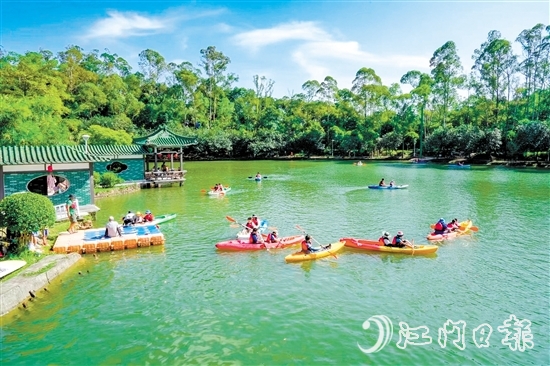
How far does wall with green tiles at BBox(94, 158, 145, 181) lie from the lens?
33281 mm

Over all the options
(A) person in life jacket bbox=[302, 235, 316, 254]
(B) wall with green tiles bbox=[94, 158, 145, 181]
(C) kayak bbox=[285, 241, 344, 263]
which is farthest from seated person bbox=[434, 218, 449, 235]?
(B) wall with green tiles bbox=[94, 158, 145, 181]

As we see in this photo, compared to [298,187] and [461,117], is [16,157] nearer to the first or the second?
[298,187]

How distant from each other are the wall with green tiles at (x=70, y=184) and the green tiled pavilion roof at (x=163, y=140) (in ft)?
46.2

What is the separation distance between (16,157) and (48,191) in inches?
87.1

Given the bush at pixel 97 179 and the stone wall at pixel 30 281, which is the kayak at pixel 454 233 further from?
the bush at pixel 97 179

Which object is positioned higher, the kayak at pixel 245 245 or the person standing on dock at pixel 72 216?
the person standing on dock at pixel 72 216

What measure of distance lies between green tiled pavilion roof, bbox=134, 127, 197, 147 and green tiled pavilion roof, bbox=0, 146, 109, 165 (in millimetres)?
14589

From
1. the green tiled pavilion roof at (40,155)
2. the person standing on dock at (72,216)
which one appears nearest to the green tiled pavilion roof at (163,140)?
the green tiled pavilion roof at (40,155)

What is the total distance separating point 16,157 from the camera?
1731cm

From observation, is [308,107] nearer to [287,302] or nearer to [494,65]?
[494,65]

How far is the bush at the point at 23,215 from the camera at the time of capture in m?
12.3

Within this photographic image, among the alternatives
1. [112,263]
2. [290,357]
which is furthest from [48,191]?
[290,357]

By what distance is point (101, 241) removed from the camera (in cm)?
1498

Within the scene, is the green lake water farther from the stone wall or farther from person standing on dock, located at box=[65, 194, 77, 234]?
person standing on dock, located at box=[65, 194, 77, 234]
